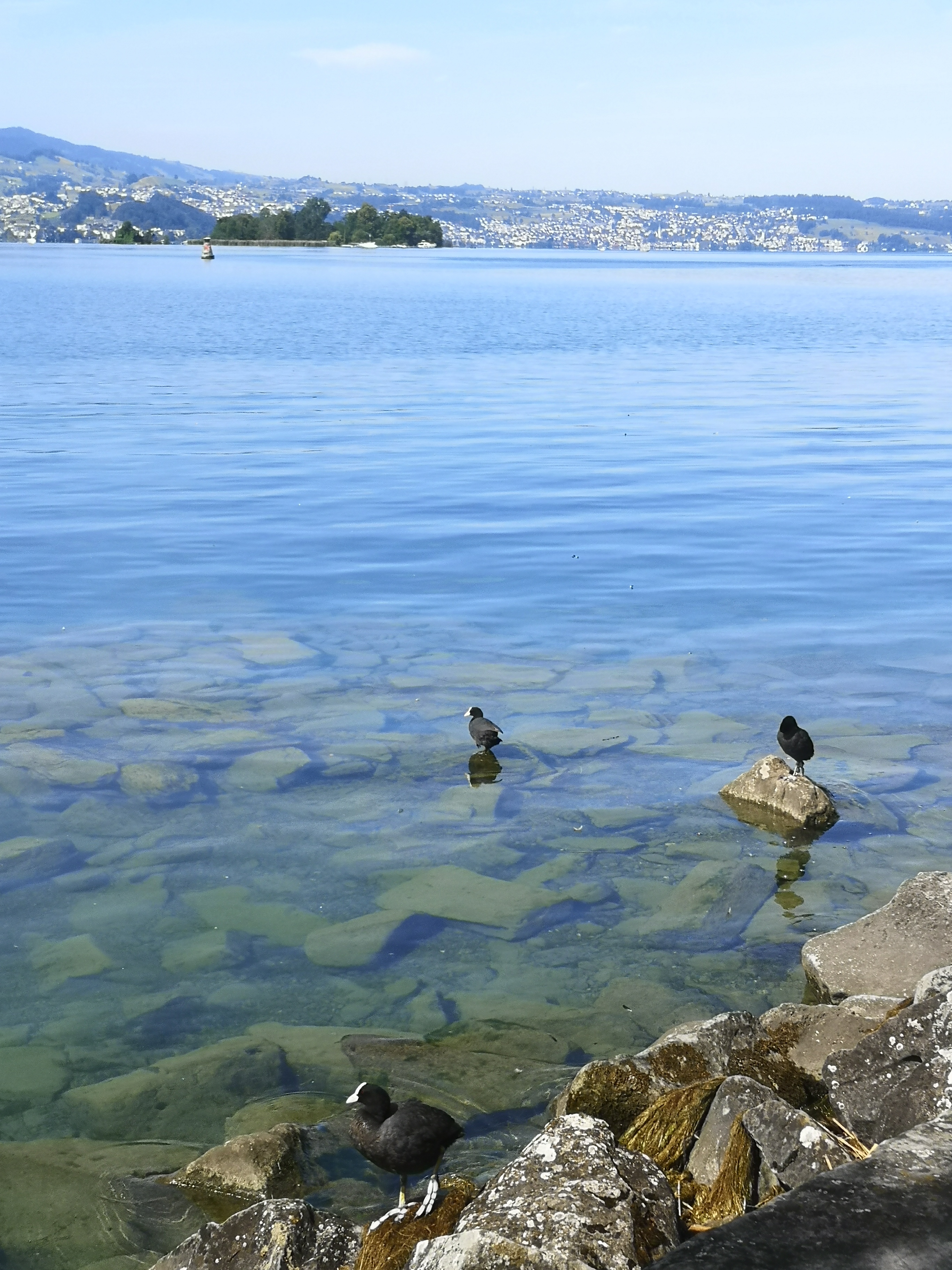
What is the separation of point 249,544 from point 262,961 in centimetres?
1567

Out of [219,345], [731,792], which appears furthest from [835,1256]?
[219,345]

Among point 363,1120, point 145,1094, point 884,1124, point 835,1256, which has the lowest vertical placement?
point 145,1094

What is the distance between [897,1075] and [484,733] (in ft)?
26.2

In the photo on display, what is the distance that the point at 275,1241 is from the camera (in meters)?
5.71

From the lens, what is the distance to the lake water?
8945 mm

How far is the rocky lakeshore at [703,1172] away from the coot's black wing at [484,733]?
5.51 meters

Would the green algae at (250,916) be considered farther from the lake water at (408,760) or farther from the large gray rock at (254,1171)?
the large gray rock at (254,1171)

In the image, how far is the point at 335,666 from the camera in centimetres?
1748

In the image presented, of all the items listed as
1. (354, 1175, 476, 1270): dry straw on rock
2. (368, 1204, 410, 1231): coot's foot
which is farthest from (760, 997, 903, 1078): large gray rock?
(368, 1204, 410, 1231): coot's foot

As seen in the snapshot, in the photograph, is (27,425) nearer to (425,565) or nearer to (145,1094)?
(425,565)

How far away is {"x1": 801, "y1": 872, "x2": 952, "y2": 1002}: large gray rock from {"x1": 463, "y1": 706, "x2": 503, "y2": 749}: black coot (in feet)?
15.8

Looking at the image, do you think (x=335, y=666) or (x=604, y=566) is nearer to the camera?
(x=335, y=666)

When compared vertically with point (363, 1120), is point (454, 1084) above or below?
below

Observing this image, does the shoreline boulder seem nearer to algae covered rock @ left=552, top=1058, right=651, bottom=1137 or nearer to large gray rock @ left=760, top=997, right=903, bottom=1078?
algae covered rock @ left=552, top=1058, right=651, bottom=1137
